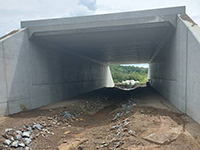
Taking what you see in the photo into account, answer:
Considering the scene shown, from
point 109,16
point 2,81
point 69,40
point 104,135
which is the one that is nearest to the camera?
point 104,135

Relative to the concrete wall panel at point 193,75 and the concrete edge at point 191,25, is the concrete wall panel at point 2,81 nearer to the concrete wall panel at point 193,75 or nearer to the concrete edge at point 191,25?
the concrete wall panel at point 193,75

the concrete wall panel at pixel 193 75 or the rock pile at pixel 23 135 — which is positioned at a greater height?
the concrete wall panel at pixel 193 75

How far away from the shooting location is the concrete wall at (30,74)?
684cm

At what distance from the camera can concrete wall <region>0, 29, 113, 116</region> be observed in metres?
6.84

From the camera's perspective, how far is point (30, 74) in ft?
27.7

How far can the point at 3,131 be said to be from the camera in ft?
16.5

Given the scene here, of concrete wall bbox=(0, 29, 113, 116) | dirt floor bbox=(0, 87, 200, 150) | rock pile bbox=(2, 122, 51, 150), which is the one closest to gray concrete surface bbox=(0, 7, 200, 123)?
concrete wall bbox=(0, 29, 113, 116)

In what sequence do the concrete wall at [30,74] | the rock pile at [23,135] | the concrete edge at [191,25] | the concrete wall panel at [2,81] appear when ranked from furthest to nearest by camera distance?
the concrete wall at [30,74] < the concrete wall panel at [2,81] < the concrete edge at [191,25] < the rock pile at [23,135]

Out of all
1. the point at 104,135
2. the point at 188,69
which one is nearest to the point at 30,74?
the point at 104,135

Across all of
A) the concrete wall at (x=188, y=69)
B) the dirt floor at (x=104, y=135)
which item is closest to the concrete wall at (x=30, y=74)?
the dirt floor at (x=104, y=135)

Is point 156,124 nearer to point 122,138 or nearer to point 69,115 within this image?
point 122,138

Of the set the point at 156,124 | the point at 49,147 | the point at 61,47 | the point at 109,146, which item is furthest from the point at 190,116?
the point at 61,47

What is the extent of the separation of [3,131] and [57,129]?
2.01m

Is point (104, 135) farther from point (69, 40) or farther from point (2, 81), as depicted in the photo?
point (69, 40)
